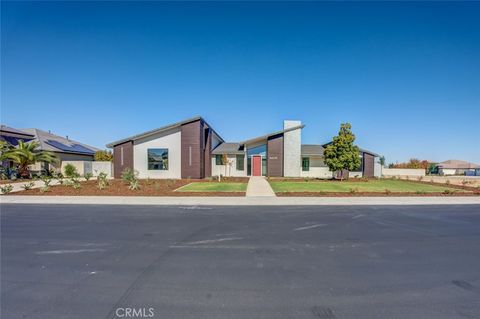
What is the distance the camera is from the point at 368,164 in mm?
28016

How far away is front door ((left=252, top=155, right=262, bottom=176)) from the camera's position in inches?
1013

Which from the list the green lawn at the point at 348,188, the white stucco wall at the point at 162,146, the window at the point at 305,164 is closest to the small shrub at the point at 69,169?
the white stucco wall at the point at 162,146

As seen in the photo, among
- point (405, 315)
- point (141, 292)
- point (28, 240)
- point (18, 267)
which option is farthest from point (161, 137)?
point (405, 315)

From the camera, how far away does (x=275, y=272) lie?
3883 mm

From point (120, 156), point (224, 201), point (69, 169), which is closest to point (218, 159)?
point (120, 156)

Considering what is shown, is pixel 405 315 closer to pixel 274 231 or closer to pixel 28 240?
pixel 274 231

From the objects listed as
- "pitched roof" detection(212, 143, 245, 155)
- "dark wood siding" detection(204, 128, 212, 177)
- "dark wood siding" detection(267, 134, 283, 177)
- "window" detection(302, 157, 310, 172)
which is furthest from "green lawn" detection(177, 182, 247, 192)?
"window" detection(302, 157, 310, 172)

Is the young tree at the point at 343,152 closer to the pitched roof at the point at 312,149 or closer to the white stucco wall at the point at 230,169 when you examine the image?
the pitched roof at the point at 312,149

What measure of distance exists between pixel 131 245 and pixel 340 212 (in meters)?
7.43

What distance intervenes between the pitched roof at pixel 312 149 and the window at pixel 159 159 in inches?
614

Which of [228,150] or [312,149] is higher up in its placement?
[312,149]

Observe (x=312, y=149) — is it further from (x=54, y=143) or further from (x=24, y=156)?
(x=54, y=143)

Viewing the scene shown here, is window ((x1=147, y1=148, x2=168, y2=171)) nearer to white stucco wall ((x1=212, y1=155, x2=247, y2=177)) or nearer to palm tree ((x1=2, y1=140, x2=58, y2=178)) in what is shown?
white stucco wall ((x1=212, y1=155, x2=247, y2=177))

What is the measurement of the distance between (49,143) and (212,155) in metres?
20.2
